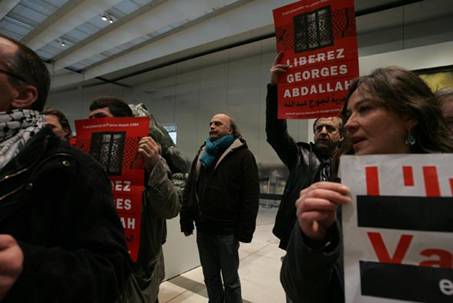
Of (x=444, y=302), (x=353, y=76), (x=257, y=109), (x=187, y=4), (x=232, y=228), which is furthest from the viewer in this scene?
(x=257, y=109)

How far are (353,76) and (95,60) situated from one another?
8064 millimetres

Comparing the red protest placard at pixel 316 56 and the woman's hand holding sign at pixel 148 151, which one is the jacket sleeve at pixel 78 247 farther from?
the red protest placard at pixel 316 56

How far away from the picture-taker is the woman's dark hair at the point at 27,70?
0.80 meters

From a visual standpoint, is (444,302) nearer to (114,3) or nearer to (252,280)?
(252,280)

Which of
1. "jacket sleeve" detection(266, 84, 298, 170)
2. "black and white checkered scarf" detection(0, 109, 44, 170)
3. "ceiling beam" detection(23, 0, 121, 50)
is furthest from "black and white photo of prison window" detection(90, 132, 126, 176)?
"ceiling beam" detection(23, 0, 121, 50)

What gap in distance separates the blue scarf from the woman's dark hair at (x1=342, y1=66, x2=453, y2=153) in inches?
63.5

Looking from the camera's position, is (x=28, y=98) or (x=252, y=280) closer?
(x=28, y=98)

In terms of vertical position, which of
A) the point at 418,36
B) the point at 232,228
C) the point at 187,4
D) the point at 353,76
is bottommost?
the point at 232,228

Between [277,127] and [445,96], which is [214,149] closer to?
[277,127]

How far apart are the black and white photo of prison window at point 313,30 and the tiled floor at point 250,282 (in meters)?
2.40

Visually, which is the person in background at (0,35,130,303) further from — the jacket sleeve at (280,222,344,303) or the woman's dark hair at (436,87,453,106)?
the woman's dark hair at (436,87,453,106)

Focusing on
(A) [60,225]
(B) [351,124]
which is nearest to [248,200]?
A: (B) [351,124]

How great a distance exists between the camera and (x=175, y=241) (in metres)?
3.35

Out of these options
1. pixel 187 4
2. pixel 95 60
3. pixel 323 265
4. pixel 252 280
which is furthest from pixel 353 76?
pixel 95 60
